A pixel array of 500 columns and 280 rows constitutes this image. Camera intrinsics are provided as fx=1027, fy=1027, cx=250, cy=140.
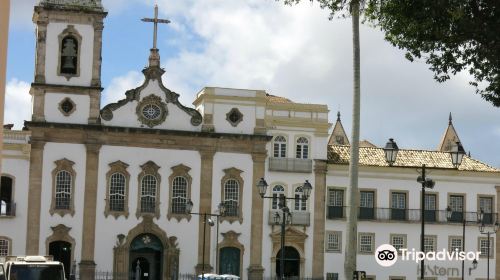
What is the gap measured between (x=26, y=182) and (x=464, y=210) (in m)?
24.4

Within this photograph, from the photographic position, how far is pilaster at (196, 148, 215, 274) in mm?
54531

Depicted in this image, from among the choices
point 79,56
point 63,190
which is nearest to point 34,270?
point 63,190

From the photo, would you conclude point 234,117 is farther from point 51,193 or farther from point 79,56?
point 51,193

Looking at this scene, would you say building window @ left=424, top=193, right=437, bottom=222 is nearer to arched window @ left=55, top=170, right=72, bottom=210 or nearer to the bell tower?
the bell tower

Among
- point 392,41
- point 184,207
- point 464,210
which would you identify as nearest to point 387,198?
point 464,210

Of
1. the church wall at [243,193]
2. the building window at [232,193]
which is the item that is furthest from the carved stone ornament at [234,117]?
the building window at [232,193]

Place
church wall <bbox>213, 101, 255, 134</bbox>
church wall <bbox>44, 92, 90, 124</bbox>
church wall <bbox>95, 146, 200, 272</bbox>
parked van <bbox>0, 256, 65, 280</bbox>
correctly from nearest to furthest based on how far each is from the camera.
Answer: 1. parked van <bbox>0, 256, 65, 280</bbox>
2. church wall <bbox>95, 146, 200, 272</bbox>
3. church wall <bbox>44, 92, 90, 124</bbox>
4. church wall <bbox>213, 101, 255, 134</bbox>

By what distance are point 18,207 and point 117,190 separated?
5.16 metres

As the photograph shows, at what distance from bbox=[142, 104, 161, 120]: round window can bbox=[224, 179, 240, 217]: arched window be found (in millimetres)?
5268

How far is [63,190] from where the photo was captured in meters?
53.3

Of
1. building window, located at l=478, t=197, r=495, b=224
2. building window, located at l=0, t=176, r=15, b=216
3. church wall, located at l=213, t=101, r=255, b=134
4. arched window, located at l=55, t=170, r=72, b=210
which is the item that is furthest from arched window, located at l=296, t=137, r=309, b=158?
building window, located at l=0, t=176, r=15, b=216

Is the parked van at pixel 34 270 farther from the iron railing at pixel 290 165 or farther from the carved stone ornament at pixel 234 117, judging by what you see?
the iron railing at pixel 290 165

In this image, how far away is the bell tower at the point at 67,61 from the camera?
176 feet

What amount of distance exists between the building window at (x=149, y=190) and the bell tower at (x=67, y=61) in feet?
12.4
